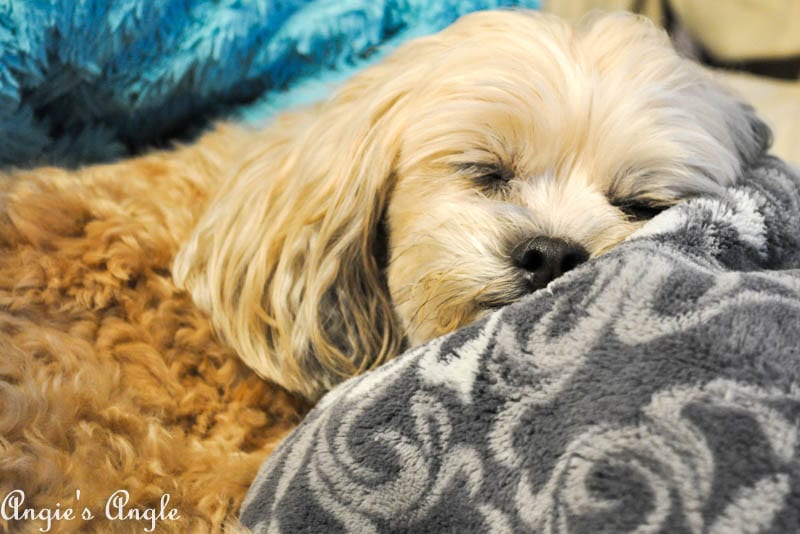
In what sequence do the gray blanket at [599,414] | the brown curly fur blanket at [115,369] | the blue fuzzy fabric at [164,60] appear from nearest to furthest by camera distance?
the gray blanket at [599,414]
the brown curly fur blanket at [115,369]
the blue fuzzy fabric at [164,60]

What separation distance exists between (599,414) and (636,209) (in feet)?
1.63

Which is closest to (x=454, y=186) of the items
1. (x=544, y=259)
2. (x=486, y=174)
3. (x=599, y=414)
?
(x=486, y=174)

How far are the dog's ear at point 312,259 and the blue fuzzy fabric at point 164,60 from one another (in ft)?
1.18

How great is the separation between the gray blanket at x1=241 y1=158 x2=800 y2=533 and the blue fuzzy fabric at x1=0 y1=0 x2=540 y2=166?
31.7 inches

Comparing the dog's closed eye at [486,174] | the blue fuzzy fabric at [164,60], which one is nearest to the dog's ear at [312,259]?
the dog's closed eye at [486,174]

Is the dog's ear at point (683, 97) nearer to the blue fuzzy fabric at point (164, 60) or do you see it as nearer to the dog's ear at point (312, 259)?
the dog's ear at point (312, 259)

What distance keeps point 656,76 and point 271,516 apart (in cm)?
78

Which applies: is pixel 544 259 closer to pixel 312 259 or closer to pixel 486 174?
pixel 486 174

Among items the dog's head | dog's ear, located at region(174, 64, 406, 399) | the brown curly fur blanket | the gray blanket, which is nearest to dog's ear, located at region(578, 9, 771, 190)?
the dog's head

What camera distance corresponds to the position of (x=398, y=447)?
767mm

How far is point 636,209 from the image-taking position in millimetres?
1087

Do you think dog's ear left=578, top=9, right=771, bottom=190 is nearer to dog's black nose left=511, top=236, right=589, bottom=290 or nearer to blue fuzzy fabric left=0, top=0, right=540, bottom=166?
dog's black nose left=511, top=236, right=589, bottom=290

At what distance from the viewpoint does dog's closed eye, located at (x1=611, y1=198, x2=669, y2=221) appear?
3.53ft

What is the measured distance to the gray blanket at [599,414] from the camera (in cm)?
60
